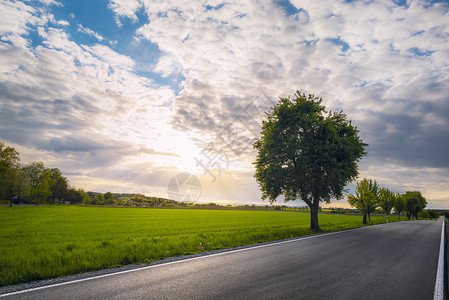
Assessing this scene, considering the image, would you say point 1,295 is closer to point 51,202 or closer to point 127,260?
point 127,260

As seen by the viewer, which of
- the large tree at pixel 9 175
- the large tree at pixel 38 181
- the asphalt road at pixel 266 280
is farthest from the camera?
the large tree at pixel 38 181

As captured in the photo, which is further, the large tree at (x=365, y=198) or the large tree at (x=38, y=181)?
the large tree at (x=38, y=181)

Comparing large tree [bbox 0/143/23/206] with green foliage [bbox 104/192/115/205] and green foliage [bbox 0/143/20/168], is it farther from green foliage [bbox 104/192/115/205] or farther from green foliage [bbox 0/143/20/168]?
green foliage [bbox 104/192/115/205]

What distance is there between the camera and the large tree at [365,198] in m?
38.2

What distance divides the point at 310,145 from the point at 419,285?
15113 millimetres

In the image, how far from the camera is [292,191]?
73.5 ft

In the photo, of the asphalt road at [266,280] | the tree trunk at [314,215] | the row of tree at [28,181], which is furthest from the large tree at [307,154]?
the row of tree at [28,181]

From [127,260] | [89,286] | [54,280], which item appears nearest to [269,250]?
[127,260]

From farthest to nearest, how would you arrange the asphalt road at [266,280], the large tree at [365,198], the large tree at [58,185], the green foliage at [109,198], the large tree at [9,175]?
the green foliage at [109,198], the large tree at [58,185], the large tree at [9,175], the large tree at [365,198], the asphalt road at [266,280]

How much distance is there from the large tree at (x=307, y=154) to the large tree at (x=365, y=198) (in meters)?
19.6

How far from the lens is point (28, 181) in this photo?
240 feet

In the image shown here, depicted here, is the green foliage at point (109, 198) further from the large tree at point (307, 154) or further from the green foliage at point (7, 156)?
the large tree at point (307, 154)

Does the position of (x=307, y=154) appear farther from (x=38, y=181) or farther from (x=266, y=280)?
(x=38, y=181)

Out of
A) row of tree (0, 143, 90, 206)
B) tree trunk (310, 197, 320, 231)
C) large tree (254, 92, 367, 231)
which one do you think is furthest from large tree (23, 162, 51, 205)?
tree trunk (310, 197, 320, 231)
